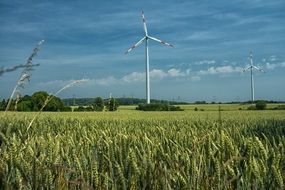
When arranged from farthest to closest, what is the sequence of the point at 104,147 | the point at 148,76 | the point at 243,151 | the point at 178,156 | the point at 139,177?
the point at 148,76, the point at 104,147, the point at 243,151, the point at 178,156, the point at 139,177

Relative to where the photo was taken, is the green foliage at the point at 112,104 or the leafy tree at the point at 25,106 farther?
the leafy tree at the point at 25,106

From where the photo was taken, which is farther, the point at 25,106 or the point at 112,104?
the point at 25,106

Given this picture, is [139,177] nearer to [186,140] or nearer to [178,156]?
[178,156]

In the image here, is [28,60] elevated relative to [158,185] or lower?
elevated

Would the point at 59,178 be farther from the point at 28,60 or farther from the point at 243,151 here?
the point at 243,151

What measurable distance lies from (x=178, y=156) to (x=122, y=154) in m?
0.61

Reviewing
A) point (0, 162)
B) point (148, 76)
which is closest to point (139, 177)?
point (0, 162)

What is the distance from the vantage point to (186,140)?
664 centimetres

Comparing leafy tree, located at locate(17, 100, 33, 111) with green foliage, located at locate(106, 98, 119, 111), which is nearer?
green foliage, located at locate(106, 98, 119, 111)

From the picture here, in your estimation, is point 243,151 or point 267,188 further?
point 243,151

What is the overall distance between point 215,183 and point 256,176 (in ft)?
1.05

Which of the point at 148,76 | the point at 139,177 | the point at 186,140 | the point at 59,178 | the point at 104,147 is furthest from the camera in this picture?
the point at 148,76

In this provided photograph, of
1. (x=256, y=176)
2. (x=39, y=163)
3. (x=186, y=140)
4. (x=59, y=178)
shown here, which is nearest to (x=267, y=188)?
(x=256, y=176)

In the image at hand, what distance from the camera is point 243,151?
4922mm
